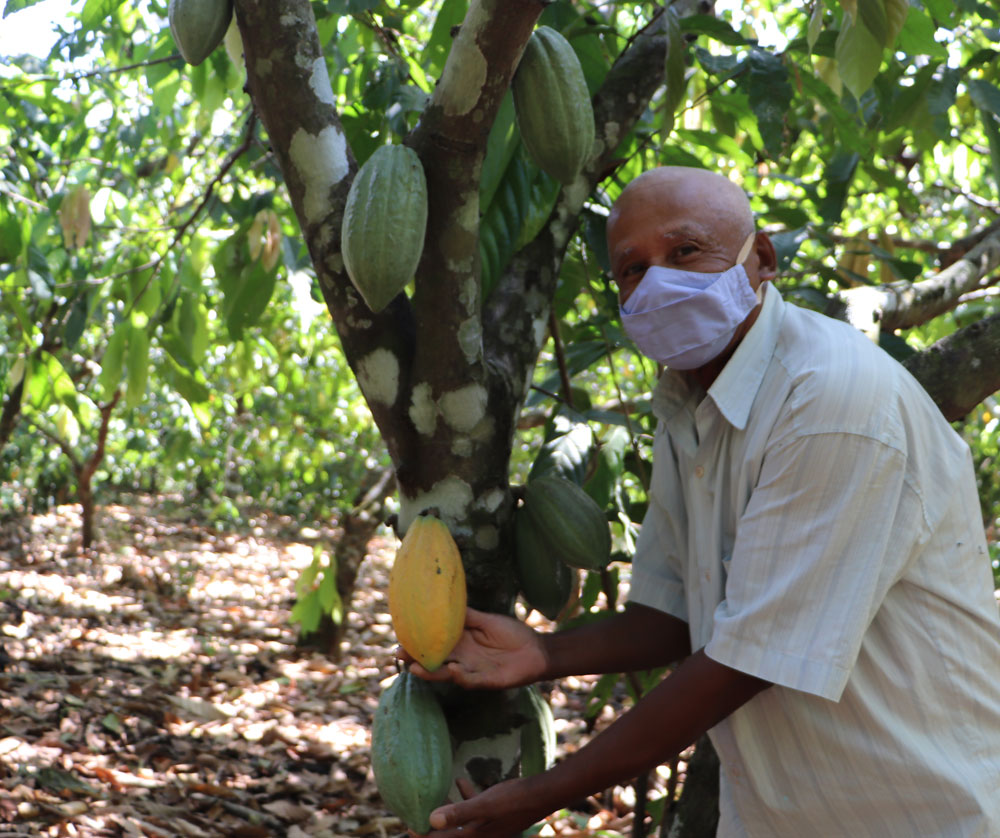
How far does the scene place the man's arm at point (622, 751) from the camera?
39.6 inches

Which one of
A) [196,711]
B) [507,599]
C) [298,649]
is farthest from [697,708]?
[298,649]

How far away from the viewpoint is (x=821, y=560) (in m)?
0.98

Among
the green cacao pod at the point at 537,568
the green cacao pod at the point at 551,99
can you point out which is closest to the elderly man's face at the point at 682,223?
the green cacao pod at the point at 551,99

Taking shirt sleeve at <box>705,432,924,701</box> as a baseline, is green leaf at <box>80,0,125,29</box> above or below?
above

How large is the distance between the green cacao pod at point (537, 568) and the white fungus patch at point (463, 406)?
149mm

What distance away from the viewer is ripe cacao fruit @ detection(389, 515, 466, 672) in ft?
3.38

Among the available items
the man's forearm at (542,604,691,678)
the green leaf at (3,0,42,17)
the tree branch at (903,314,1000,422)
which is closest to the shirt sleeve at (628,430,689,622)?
the man's forearm at (542,604,691,678)

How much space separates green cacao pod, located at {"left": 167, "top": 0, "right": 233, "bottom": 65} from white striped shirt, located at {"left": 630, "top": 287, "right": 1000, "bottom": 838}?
2.27 ft

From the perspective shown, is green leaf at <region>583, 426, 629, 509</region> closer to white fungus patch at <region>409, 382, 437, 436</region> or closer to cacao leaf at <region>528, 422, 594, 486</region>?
cacao leaf at <region>528, 422, 594, 486</region>

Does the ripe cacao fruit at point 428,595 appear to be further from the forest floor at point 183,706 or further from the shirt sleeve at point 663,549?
the forest floor at point 183,706

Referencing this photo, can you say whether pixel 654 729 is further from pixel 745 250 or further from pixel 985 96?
pixel 985 96

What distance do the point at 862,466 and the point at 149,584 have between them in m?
4.58

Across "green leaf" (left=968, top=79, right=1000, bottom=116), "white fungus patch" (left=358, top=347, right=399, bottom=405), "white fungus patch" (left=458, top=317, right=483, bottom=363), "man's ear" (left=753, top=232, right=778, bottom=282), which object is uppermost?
"green leaf" (left=968, top=79, right=1000, bottom=116)

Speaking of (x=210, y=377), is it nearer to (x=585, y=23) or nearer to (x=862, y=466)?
(x=585, y=23)
